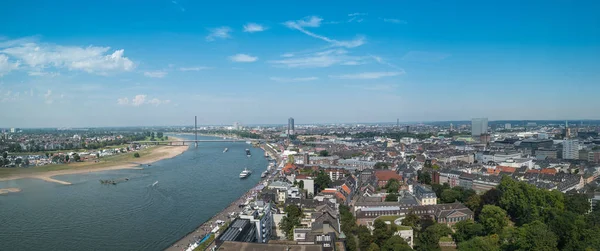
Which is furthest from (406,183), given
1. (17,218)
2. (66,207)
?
(17,218)

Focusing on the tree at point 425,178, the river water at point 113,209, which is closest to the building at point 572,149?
the tree at point 425,178

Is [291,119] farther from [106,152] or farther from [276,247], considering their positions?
[276,247]

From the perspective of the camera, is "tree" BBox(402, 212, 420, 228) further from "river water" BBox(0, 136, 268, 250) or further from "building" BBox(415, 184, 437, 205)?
"river water" BBox(0, 136, 268, 250)

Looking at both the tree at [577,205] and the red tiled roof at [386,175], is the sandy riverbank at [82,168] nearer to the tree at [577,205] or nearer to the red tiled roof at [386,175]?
the red tiled roof at [386,175]

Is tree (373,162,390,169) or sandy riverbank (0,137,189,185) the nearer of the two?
sandy riverbank (0,137,189,185)

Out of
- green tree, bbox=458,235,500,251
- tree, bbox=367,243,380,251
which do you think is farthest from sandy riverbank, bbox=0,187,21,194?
green tree, bbox=458,235,500,251

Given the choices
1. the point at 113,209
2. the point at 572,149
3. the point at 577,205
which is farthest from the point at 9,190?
the point at 572,149

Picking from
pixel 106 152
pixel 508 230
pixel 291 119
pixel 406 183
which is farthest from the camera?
pixel 291 119
